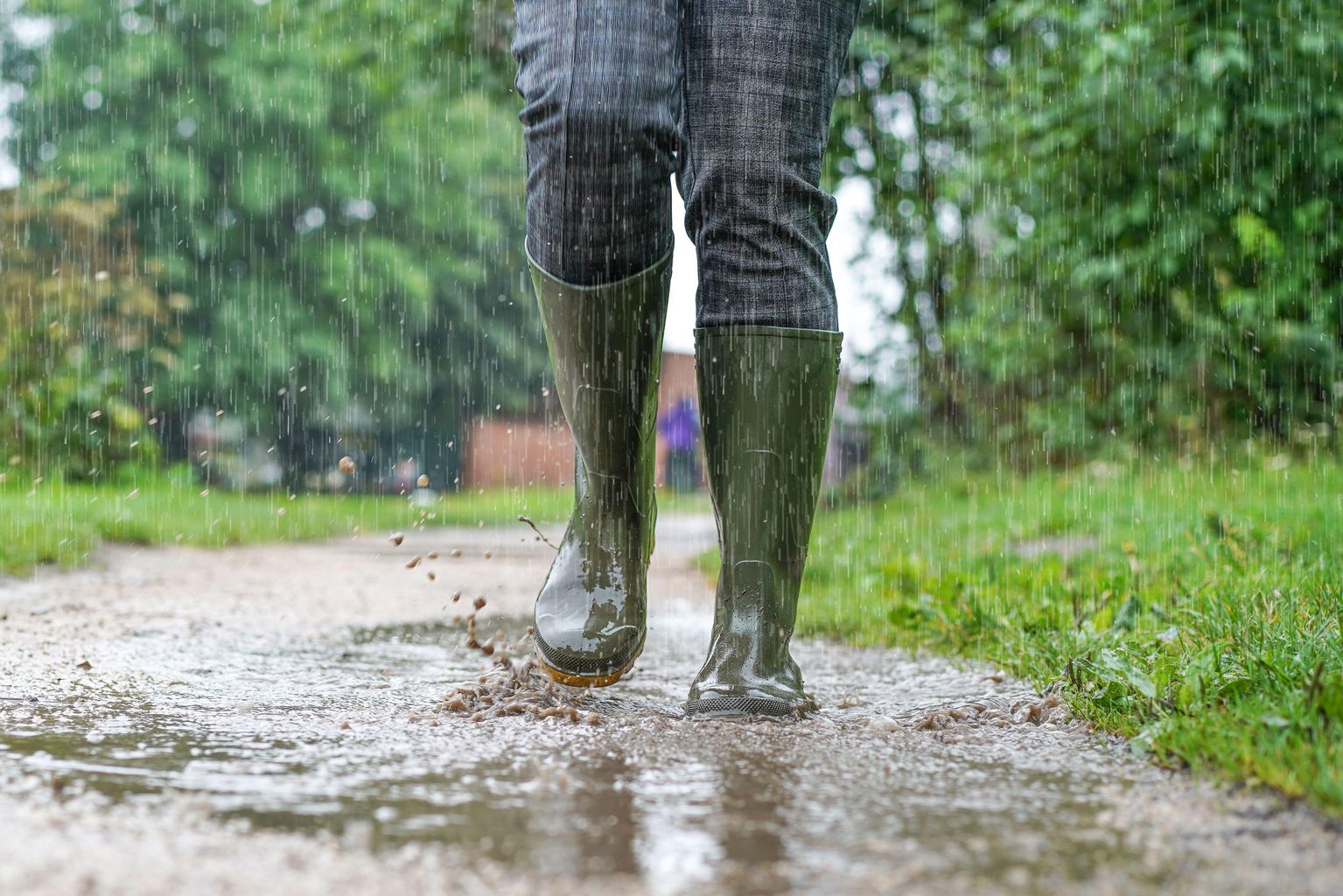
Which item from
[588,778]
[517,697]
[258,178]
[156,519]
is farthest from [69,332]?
[588,778]

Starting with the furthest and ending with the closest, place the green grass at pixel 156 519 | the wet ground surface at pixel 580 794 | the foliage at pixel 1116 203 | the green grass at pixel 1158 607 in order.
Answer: the foliage at pixel 1116 203, the green grass at pixel 156 519, the green grass at pixel 1158 607, the wet ground surface at pixel 580 794

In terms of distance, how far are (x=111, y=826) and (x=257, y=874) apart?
0.21 m

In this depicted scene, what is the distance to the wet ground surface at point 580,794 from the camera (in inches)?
39.9

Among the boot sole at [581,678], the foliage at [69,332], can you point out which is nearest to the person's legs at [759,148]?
the boot sole at [581,678]

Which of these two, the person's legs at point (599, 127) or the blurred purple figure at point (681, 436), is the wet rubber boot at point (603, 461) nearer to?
the person's legs at point (599, 127)

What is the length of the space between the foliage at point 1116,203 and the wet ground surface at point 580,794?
151 inches

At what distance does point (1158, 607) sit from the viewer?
2.41 metres

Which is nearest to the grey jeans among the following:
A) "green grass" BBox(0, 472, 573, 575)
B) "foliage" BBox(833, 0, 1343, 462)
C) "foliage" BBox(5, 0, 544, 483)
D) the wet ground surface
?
the wet ground surface

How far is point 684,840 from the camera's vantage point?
1114 millimetres

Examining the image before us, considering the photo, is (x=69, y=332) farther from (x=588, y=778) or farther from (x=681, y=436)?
(x=588, y=778)

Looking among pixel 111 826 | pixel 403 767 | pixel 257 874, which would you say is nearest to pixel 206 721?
pixel 403 767

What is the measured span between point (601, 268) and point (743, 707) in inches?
26.9

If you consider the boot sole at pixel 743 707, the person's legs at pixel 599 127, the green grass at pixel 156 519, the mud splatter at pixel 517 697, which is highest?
the person's legs at pixel 599 127

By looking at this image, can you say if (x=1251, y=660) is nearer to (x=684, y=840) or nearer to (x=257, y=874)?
(x=684, y=840)
